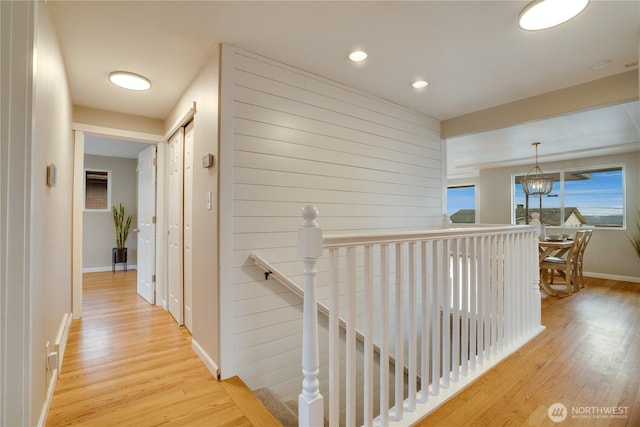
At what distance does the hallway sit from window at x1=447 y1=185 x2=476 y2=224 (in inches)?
291

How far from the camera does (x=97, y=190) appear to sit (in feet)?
19.2

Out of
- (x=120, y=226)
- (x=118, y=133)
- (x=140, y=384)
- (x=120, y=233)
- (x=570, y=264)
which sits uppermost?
(x=118, y=133)

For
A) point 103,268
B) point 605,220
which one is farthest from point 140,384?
point 605,220

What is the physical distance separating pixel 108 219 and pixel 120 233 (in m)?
0.43

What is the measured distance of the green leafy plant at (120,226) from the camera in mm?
5793

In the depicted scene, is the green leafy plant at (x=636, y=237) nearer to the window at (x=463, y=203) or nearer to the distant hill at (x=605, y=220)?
the distant hill at (x=605, y=220)

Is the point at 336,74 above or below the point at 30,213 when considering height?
above

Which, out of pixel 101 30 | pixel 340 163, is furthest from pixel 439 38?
pixel 101 30

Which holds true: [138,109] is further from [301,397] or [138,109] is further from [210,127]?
[301,397]

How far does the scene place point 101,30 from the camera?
6.37 feet

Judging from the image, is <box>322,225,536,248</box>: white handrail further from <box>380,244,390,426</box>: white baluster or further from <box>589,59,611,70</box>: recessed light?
<box>589,59,611,70</box>: recessed light

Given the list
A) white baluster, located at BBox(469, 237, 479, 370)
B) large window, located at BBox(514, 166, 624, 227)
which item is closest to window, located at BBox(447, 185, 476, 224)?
large window, located at BBox(514, 166, 624, 227)

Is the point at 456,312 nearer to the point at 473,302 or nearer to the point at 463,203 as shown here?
the point at 473,302

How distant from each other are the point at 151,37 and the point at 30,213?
1.46 metres
